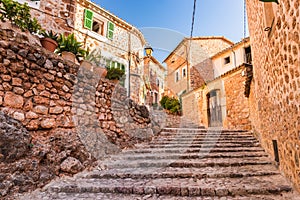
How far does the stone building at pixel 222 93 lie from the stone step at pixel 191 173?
3298 millimetres

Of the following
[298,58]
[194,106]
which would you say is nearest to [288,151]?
[298,58]

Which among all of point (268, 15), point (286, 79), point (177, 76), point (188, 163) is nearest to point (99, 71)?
point (188, 163)

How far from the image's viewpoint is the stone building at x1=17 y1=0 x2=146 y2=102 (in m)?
6.73

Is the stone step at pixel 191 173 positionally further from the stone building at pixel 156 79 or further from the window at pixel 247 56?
the stone building at pixel 156 79

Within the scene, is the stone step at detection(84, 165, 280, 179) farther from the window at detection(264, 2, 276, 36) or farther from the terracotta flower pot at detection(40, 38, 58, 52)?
the terracotta flower pot at detection(40, 38, 58, 52)

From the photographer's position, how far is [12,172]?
7.25 feet

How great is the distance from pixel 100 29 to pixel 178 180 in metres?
9.37

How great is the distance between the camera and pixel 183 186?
7.37 feet

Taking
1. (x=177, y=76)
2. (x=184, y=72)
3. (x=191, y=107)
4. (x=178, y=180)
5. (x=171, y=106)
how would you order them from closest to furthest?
(x=178, y=180)
(x=171, y=106)
(x=191, y=107)
(x=184, y=72)
(x=177, y=76)

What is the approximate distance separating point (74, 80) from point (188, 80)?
483 inches

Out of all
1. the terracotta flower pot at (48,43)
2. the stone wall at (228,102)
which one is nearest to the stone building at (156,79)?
the stone wall at (228,102)

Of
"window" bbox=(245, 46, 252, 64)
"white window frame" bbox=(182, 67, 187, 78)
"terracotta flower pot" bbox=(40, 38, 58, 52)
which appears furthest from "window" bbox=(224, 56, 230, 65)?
"terracotta flower pot" bbox=(40, 38, 58, 52)

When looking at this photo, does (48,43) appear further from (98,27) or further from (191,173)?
(98,27)

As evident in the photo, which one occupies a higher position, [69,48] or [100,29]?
[100,29]
